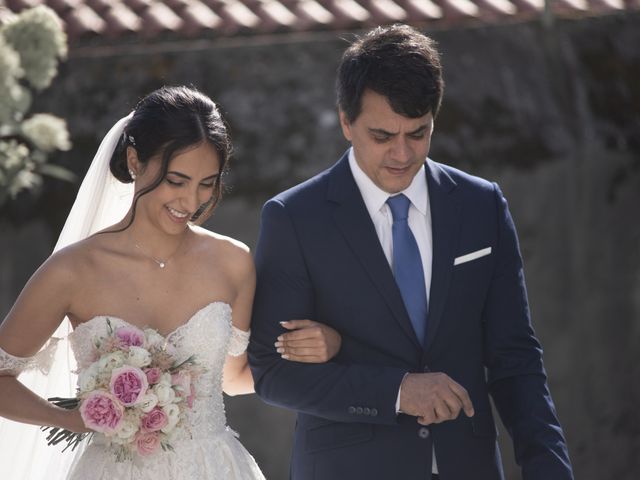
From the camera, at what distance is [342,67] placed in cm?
405

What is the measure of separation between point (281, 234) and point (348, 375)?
0.48 metres

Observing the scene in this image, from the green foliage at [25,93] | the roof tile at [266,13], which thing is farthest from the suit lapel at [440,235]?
the roof tile at [266,13]

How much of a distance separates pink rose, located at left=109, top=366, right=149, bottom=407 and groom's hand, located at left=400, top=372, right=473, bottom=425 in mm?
748

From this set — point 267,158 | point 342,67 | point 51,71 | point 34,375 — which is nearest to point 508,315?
point 342,67

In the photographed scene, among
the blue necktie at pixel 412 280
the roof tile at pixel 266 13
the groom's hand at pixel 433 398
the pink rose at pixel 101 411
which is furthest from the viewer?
the roof tile at pixel 266 13

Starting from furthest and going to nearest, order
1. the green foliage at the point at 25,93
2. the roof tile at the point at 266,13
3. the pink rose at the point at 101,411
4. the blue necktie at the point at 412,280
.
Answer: the roof tile at the point at 266,13 → the green foliage at the point at 25,93 → the blue necktie at the point at 412,280 → the pink rose at the point at 101,411

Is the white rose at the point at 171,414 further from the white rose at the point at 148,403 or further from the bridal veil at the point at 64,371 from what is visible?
the bridal veil at the point at 64,371

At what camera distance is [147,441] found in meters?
3.97

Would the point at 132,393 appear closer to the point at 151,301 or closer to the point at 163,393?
the point at 163,393

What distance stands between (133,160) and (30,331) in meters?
0.62

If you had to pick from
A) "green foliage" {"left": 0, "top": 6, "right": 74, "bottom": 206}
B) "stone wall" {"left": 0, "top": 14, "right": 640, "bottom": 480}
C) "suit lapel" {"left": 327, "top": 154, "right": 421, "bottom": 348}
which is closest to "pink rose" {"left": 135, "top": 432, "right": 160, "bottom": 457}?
"suit lapel" {"left": 327, "top": 154, "right": 421, "bottom": 348}

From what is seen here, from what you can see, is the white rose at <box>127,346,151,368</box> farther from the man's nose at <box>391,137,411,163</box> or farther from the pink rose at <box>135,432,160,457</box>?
the man's nose at <box>391,137,411,163</box>

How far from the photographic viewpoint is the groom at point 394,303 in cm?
389

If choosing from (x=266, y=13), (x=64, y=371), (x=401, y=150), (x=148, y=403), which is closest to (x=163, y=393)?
(x=148, y=403)
